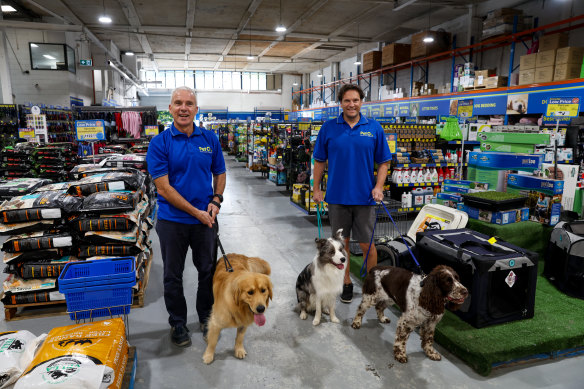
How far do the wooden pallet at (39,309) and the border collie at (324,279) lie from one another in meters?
1.48

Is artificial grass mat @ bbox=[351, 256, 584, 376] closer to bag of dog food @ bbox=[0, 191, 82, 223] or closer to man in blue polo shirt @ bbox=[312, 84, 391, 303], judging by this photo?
man in blue polo shirt @ bbox=[312, 84, 391, 303]

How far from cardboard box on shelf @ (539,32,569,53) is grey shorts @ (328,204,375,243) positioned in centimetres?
740

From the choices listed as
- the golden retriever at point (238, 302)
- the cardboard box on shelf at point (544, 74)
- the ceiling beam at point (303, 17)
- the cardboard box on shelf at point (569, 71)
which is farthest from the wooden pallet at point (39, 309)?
the ceiling beam at point (303, 17)

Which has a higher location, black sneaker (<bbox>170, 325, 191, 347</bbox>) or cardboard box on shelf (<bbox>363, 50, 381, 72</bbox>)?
cardboard box on shelf (<bbox>363, 50, 381, 72</bbox>)

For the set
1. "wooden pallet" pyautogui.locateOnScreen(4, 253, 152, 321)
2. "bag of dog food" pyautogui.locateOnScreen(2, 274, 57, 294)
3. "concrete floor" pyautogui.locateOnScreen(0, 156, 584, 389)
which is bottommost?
"concrete floor" pyautogui.locateOnScreen(0, 156, 584, 389)

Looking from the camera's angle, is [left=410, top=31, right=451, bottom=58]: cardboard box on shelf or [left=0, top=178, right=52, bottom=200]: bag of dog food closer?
[left=0, top=178, right=52, bottom=200]: bag of dog food

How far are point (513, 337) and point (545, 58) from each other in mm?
7425

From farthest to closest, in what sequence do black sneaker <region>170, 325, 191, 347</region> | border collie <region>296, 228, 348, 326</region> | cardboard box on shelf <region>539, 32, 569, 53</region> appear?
cardboard box on shelf <region>539, 32, 569, 53</region>, border collie <region>296, 228, 348, 326</region>, black sneaker <region>170, 325, 191, 347</region>

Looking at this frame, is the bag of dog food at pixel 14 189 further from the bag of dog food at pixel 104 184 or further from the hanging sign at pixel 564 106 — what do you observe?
the hanging sign at pixel 564 106

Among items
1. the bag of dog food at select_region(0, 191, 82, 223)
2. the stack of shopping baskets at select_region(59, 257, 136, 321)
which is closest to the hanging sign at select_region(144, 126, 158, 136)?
the bag of dog food at select_region(0, 191, 82, 223)

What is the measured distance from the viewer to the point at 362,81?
62.7 feet

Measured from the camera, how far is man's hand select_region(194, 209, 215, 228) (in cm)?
255

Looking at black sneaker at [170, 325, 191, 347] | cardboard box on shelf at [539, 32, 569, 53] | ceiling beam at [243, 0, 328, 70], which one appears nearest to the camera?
black sneaker at [170, 325, 191, 347]

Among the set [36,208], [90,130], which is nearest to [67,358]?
[36,208]
